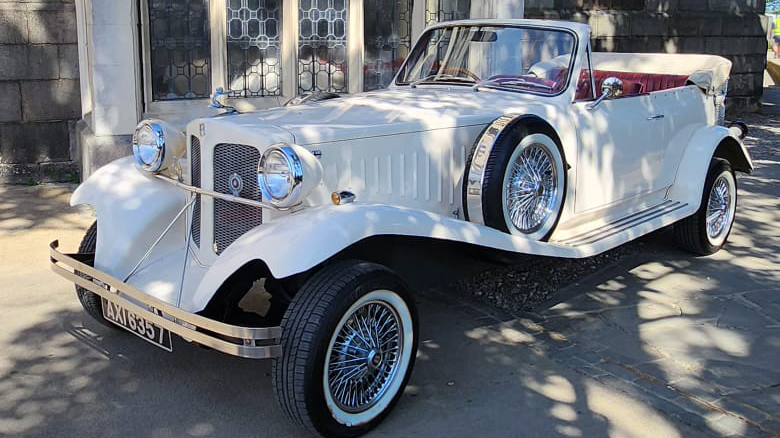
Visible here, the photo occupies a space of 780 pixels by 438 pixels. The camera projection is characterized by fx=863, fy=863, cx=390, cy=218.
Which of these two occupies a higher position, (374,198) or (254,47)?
(254,47)

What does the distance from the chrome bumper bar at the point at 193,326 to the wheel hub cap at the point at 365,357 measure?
317mm

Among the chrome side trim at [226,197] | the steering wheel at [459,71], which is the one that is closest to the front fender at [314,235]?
the chrome side trim at [226,197]

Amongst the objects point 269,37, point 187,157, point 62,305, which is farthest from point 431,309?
point 269,37

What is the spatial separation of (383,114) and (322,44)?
4.34m

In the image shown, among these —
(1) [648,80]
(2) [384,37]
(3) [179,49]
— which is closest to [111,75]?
(3) [179,49]

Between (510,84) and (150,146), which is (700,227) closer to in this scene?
(510,84)

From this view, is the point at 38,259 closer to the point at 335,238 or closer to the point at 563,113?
the point at 335,238

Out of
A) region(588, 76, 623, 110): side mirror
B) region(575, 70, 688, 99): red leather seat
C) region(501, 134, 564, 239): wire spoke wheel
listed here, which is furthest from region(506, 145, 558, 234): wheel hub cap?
region(575, 70, 688, 99): red leather seat

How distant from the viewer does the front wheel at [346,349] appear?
12.1 feet

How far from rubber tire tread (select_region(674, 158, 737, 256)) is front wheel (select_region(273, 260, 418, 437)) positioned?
10.6ft

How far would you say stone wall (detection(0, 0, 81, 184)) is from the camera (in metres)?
8.44

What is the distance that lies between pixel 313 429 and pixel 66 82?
615cm

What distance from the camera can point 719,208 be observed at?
269 inches

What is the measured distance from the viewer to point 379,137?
4.59 metres
